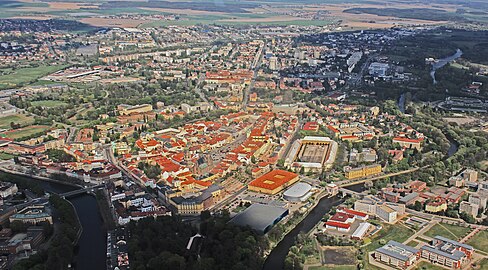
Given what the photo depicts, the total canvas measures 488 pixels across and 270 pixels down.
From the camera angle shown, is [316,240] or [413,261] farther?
[316,240]

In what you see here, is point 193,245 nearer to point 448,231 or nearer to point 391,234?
point 391,234

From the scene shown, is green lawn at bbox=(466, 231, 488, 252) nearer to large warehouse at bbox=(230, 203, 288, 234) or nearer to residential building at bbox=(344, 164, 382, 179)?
large warehouse at bbox=(230, 203, 288, 234)

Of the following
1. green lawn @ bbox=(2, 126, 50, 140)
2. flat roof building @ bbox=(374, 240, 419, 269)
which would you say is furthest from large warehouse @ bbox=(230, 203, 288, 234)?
green lawn @ bbox=(2, 126, 50, 140)

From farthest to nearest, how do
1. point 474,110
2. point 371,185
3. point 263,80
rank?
1. point 263,80
2. point 474,110
3. point 371,185


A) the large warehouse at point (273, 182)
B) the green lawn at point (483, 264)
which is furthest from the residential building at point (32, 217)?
the green lawn at point (483, 264)

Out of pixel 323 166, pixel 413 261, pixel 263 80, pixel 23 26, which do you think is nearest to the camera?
pixel 413 261

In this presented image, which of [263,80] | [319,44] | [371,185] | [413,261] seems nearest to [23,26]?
[319,44]

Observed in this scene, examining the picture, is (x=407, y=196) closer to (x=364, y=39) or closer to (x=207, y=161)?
(x=207, y=161)
